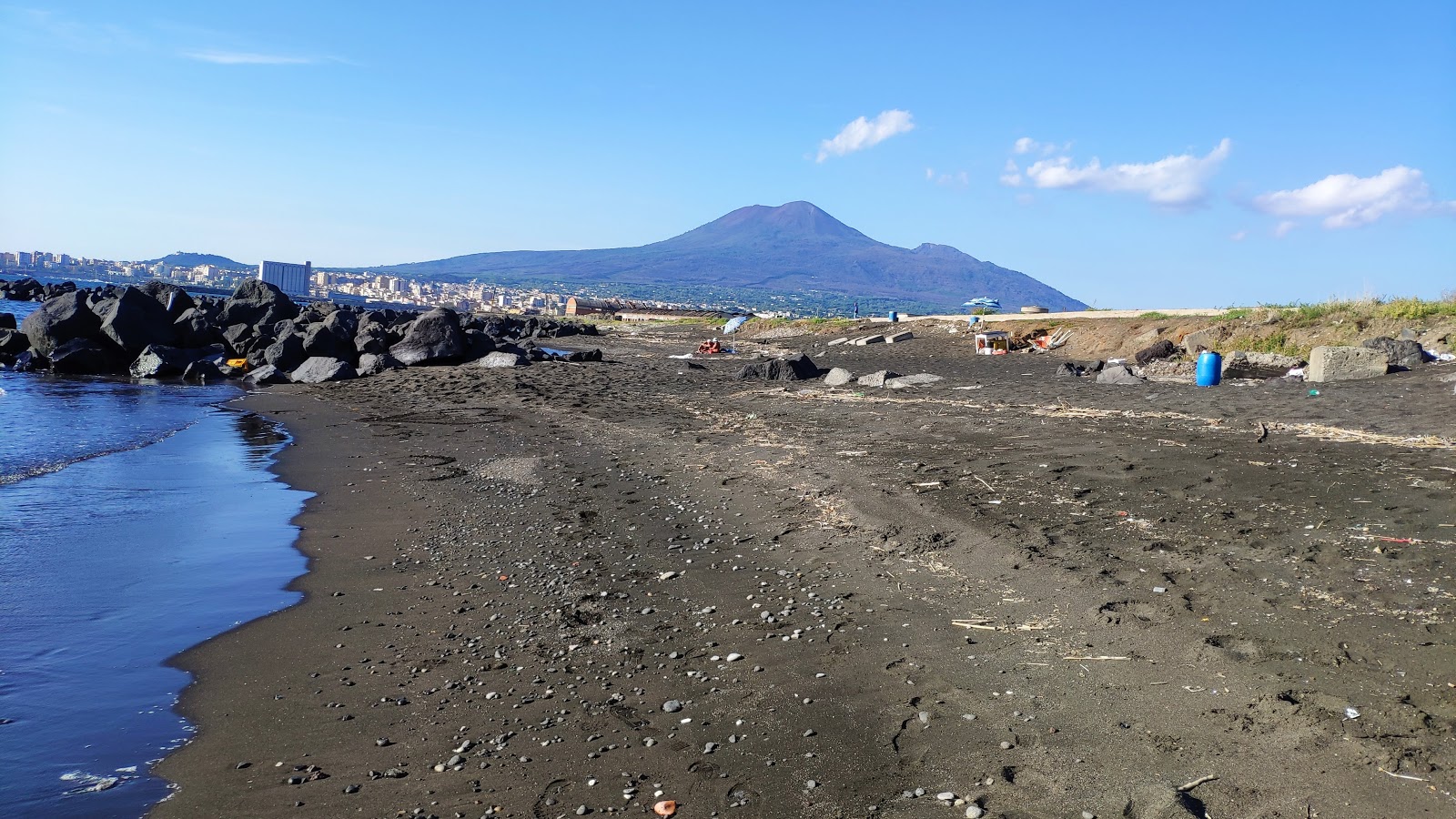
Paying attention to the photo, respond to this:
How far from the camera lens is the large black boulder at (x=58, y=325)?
30.0 m

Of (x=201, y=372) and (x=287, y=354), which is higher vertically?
(x=287, y=354)

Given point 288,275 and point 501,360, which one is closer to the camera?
point 501,360

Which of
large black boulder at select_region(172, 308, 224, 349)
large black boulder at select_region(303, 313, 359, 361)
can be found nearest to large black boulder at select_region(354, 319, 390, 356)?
large black boulder at select_region(303, 313, 359, 361)

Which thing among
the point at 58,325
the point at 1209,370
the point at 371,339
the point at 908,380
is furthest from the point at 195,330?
the point at 1209,370

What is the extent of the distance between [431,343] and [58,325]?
41.1ft

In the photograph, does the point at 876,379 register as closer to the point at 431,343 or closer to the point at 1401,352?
the point at 1401,352

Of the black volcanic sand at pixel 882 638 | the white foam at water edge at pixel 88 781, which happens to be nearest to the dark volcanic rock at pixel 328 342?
the black volcanic sand at pixel 882 638

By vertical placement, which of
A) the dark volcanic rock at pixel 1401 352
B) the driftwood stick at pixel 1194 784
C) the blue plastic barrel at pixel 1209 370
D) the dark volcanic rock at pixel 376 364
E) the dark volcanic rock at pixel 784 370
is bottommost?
the dark volcanic rock at pixel 376 364

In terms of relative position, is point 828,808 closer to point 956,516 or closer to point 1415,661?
point 1415,661

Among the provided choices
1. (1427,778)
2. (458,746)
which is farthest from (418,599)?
(1427,778)

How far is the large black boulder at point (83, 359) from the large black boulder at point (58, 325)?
0.59 meters

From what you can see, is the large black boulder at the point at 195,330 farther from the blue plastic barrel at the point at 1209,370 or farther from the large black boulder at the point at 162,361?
the blue plastic barrel at the point at 1209,370

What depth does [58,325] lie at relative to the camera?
30062 millimetres

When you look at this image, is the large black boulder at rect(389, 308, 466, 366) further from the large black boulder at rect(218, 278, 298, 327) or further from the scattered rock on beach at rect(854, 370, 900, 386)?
the scattered rock on beach at rect(854, 370, 900, 386)
